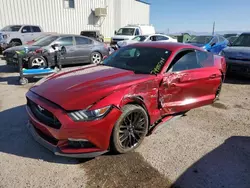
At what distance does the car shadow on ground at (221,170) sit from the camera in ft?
8.24

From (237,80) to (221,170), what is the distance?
6.07 metres

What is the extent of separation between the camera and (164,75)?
340cm

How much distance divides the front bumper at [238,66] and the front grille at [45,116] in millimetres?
6858

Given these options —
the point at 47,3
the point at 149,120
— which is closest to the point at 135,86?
the point at 149,120

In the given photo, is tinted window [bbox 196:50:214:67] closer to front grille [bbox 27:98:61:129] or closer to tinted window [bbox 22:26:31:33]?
front grille [bbox 27:98:61:129]

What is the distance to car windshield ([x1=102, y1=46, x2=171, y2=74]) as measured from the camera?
11.5 feet

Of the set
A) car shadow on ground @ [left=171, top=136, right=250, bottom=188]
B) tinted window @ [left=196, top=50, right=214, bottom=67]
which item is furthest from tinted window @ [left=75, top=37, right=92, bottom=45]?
car shadow on ground @ [left=171, top=136, right=250, bottom=188]

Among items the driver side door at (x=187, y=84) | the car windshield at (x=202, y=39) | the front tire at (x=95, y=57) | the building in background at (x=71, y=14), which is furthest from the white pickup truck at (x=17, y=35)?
the driver side door at (x=187, y=84)

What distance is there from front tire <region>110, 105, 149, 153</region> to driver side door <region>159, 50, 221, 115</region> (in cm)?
50

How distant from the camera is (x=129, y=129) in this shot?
2.98m

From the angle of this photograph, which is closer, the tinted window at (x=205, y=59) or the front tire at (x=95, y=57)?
the tinted window at (x=205, y=59)

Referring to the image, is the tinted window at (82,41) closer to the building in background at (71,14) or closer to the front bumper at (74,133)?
the front bumper at (74,133)

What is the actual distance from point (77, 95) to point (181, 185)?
5.50ft

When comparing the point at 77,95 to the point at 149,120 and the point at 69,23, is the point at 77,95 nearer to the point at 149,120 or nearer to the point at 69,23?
the point at 149,120
